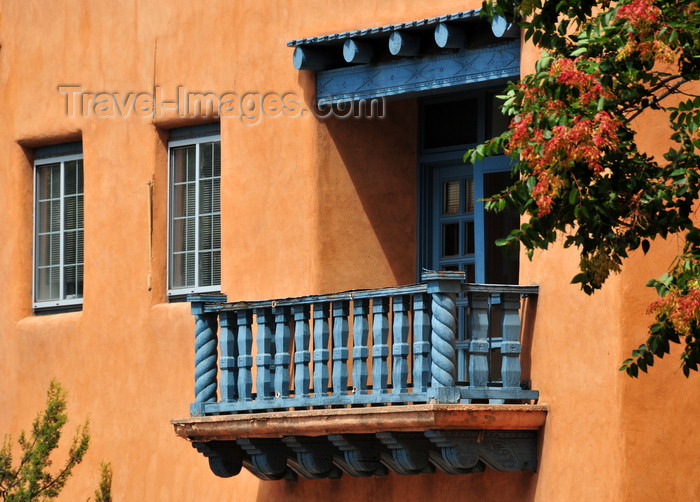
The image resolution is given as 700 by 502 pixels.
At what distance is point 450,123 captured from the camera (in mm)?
15945

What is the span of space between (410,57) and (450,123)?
1.12 meters

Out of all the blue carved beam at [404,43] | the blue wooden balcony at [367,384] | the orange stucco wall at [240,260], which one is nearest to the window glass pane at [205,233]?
the orange stucco wall at [240,260]

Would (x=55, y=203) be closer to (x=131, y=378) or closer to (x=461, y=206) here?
(x=131, y=378)

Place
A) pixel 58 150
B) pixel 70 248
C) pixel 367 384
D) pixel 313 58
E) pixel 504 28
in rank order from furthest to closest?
pixel 58 150
pixel 70 248
pixel 313 58
pixel 367 384
pixel 504 28

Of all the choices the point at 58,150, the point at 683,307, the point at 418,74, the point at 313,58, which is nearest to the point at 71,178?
the point at 58,150

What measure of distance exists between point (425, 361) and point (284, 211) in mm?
A: 2793

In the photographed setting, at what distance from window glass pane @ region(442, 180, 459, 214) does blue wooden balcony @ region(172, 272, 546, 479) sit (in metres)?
1.11

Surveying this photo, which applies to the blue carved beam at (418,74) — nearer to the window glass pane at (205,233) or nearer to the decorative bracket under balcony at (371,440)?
the window glass pane at (205,233)

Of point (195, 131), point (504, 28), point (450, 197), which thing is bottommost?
point (450, 197)

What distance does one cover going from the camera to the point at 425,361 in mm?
13461

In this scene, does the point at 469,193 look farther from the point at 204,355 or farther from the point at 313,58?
the point at 204,355

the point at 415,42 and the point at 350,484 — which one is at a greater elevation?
the point at 415,42

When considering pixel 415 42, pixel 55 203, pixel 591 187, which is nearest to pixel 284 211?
pixel 415 42

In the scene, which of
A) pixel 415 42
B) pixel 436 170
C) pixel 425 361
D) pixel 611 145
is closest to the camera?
pixel 611 145
